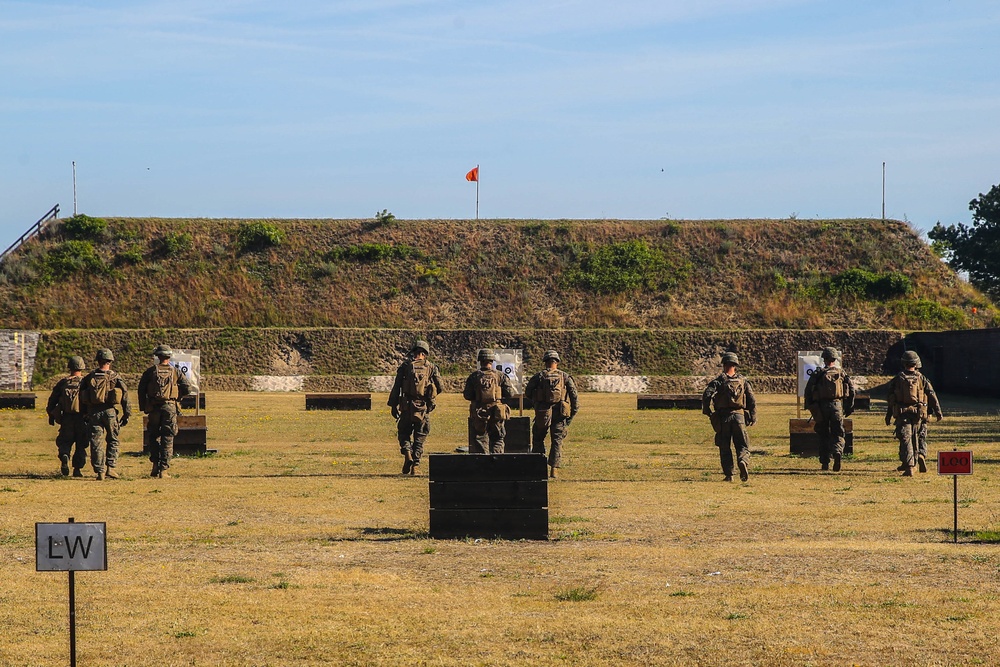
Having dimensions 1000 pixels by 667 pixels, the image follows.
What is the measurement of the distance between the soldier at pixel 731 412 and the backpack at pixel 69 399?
10.4 metres

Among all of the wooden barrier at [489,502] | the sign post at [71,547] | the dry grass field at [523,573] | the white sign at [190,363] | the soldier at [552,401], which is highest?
the white sign at [190,363]

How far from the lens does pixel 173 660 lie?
34.0 feet

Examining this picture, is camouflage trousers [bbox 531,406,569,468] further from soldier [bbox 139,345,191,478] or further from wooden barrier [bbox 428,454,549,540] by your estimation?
wooden barrier [bbox 428,454,549,540]

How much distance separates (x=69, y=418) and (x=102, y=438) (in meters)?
0.66

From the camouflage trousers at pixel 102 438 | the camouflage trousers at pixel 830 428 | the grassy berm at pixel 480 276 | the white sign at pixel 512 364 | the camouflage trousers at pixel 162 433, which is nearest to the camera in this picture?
the camouflage trousers at pixel 102 438

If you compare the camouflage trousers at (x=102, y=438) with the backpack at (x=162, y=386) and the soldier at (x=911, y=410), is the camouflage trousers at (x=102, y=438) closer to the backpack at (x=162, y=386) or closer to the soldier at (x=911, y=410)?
the backpack at (x=162, y=386)

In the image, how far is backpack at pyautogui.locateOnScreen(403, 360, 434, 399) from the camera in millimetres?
24438

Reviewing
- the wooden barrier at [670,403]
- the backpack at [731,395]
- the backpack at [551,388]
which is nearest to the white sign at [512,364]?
the wooden barrier at [670,403]

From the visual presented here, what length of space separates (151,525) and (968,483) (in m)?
12.9

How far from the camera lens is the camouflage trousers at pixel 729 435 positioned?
2316 cm

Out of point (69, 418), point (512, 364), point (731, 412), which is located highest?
point (512, 364)

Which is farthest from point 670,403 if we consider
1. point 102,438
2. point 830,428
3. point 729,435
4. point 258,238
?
point 258,238

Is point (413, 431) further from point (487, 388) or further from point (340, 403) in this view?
point (340, 403)

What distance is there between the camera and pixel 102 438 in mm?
23828
